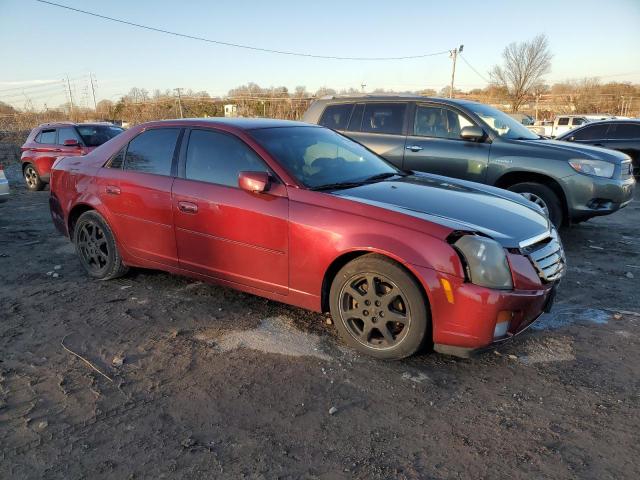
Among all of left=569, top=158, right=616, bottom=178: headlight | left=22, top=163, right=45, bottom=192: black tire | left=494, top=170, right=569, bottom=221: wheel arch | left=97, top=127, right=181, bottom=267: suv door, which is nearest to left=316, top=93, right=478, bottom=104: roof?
left=494, top=170, right=569, bottom=221: wheel arch

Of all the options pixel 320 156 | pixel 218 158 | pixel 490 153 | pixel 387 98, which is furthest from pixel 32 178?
pixel 490 153

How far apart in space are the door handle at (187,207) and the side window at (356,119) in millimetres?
3838

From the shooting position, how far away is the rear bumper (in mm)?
2730

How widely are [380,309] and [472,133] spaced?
388 cm

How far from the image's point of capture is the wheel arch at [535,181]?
5844 millimetres

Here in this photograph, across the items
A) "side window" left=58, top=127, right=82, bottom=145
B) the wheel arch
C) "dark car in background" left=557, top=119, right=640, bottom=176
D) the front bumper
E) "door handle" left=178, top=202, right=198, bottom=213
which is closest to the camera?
"door handle" left=178, top=202, right=198, bottom=213

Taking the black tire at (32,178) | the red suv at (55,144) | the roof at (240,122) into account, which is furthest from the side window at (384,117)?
the black tire at (32,178)

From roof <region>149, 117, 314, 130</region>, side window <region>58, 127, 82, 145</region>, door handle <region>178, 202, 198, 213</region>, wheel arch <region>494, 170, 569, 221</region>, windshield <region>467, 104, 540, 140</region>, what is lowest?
wheel arch <region>494, 170, 569, 221</region>

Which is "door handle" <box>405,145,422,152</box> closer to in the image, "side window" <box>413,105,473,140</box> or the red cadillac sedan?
"side window" <box>413,105,473,140</box>

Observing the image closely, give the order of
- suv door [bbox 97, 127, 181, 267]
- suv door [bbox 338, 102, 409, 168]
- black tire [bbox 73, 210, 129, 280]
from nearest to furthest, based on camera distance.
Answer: suv door [bbox 97, 127, 181, 267], black tire [bbox 73, 210, 129, 280], suv door [bbox 338, 102, 409, 168]

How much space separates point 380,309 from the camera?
304cm

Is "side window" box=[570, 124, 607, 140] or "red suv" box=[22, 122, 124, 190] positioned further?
"side window" box=[570, 124, 607, 140]

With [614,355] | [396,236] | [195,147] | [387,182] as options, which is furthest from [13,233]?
[614,355]

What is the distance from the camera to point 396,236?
2.92m
